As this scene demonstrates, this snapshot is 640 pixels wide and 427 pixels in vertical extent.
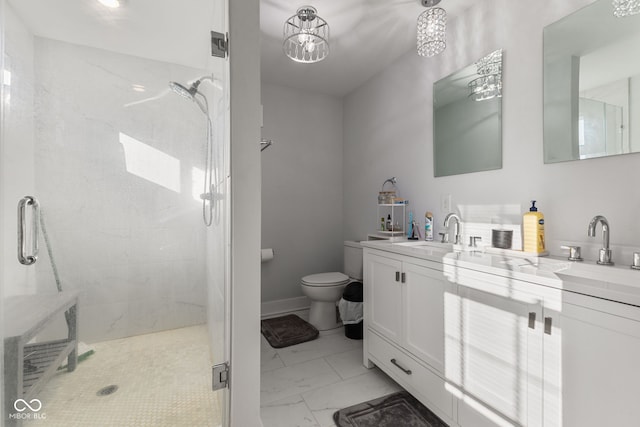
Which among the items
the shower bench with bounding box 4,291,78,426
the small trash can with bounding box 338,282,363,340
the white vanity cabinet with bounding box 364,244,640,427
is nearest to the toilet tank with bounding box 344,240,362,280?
the small trash can with bounding box 338,282,363,340

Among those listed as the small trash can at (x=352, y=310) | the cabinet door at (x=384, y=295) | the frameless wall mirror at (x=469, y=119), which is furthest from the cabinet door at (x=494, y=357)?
the small trash can at (x=352, y=310)

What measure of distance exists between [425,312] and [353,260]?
1285mm

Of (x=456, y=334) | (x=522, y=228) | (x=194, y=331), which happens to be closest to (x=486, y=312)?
(x=456, y=334)

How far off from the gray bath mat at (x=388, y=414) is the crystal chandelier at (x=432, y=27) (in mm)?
2224

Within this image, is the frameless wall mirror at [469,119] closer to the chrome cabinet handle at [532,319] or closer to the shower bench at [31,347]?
the chrome cabinet handle at [532,319]

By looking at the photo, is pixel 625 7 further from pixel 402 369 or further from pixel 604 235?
pixel 402 369

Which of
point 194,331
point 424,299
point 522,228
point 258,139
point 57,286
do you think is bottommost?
point 194,331

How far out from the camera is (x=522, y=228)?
1543 mm

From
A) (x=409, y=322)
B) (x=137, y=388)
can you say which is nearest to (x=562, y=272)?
(x=409, y=322)

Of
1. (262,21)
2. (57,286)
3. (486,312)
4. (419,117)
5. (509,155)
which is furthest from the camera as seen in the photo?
(419,117)

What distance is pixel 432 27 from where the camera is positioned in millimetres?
1761

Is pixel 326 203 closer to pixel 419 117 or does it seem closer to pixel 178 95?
pixel 419 117

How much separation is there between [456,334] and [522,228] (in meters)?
0.72

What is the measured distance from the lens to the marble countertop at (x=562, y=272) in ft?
2.78
